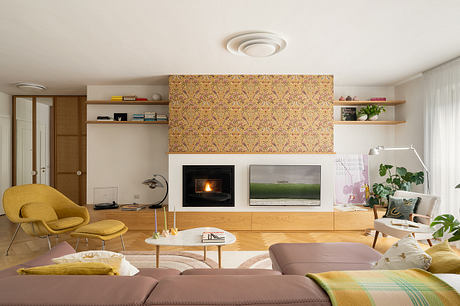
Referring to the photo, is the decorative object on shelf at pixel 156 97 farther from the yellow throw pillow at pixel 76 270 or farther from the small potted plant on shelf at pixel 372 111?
the yellow throw pillow at pixel 76 270

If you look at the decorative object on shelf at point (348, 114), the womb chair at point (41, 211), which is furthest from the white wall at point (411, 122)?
the womb chair at point (41, 211)

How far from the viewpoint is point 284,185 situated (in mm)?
4414

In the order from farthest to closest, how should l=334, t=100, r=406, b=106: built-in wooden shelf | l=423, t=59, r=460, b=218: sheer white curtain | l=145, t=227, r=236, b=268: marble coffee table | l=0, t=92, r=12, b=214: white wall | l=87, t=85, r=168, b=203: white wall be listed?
l=0, t=92, r=12, b=214: white wall < l=87, t=85, r=168, b=203: white wall < l=334, t=100, r=406, b=106: built-in wooden shelf < l=423, t=59, r=460, b=218: sheer white curtain < l=145, t=227, r=236, b=268: marble coffee table

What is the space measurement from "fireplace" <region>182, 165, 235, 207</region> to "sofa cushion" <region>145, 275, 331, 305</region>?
3.46m

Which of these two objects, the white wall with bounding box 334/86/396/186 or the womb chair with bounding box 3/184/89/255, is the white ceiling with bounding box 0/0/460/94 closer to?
the white wall with bounding box 334/86/396/186

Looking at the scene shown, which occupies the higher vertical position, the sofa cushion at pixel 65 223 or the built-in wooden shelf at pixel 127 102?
the built-in wooden shelf at pixel 127 102

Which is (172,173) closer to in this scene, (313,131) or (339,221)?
(313,131)

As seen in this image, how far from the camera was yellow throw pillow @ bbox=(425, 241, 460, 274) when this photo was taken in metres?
1.26

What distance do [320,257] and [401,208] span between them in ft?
7.01

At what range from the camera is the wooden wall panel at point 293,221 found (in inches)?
173

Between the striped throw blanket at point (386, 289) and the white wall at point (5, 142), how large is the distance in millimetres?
6727

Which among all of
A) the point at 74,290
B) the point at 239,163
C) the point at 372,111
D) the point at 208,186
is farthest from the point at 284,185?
the point at 74,290

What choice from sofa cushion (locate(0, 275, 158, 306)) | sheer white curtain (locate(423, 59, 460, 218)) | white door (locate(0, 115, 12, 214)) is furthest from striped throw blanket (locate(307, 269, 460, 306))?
white door (locate(0, 115, 12, 214))

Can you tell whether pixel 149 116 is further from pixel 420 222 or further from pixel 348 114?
pixel 420 222
